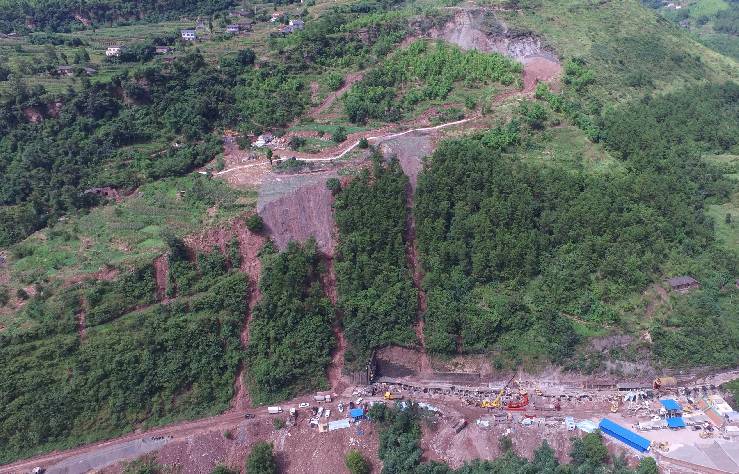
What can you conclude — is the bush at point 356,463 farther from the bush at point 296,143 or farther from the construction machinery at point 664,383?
the bush at point 296,143

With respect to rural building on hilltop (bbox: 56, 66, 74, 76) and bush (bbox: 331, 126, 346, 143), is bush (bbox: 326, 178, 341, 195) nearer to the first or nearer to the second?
bush (bbox: 331, 126, 346, 143)

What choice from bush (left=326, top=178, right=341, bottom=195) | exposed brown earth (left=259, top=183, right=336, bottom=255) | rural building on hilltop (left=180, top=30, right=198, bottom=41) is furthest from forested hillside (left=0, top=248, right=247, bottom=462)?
rural building on hilltop (left=180, top=30, right=198, bottom=41)

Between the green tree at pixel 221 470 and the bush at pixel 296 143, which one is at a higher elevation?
the bush at pixel 296 143

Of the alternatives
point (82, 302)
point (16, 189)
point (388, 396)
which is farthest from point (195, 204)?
point (388, 396)

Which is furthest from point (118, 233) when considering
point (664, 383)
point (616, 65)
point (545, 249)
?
point (616, 65)

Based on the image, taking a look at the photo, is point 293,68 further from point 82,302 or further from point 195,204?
point 82,302

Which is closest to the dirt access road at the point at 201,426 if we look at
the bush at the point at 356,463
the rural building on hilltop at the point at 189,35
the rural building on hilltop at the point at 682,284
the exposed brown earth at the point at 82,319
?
the bush at the point at 356,463
